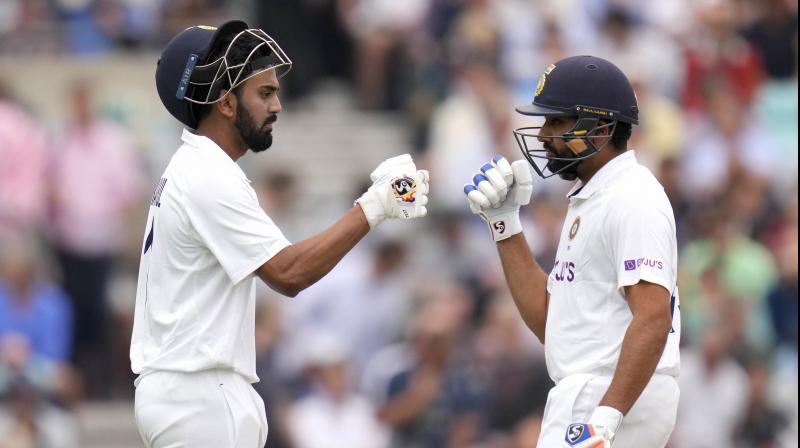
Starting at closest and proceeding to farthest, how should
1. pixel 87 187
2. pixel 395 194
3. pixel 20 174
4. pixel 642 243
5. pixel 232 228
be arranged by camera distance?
pixel 642 243, pixel 232 228, pixel 395 194, pixel 20 174, pixel 87 187

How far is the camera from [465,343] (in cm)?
1195

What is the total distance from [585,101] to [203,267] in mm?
1664

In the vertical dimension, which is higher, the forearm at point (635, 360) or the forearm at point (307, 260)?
the forearm at point (307, 260)

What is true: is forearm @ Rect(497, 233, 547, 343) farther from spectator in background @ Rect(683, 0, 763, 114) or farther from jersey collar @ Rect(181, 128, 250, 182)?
spectator in background @ Rect(683, 0, 763, 114)

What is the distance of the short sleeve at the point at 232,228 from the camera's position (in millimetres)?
6391

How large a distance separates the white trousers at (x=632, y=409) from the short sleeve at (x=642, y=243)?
412 millimetres

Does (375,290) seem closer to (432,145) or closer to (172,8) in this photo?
(432,145)

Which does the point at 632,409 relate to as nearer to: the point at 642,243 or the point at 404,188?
the point at 642,243

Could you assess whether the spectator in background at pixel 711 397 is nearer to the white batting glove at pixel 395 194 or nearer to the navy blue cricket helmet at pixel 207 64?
the white batting glove at pixel 395 194

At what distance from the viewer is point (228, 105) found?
263 inches

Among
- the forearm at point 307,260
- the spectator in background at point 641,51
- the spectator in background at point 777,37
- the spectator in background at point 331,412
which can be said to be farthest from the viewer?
the spectator in background at point 641,51

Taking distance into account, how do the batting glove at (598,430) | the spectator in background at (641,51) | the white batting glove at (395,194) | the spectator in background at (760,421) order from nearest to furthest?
the batting glove at (598,430) < the white batting glove at (395,194) < the spectator in background at (760,421) < the spectator in background at (641,51)

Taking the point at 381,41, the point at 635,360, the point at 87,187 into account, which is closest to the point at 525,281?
the point at 635,360

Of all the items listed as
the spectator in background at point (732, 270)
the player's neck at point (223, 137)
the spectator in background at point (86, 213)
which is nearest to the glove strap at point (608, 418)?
the player's neck at point (223, 137)
